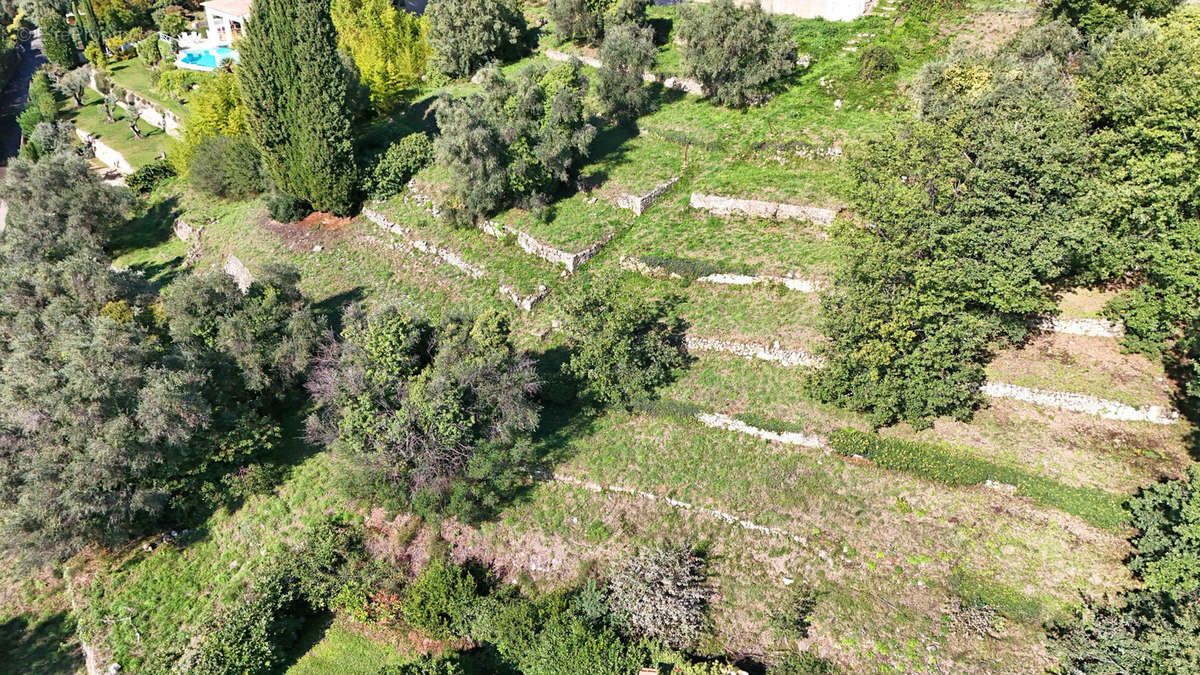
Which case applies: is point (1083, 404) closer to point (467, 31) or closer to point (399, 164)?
point (399, 164)

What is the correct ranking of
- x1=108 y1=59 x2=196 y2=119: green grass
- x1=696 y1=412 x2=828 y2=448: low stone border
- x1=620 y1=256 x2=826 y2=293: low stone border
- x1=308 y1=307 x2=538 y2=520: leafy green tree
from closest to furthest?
1. x1=308 y1=307 x2=538 y2=520: leafy green tree
2. x1=696 y1=412 x2=828 y2=448: low stone border
3. x1=620 y1=256 x2=826 y2=293: low stone border
4. x1=108 y1=59 x2=196 y2=119: green grass

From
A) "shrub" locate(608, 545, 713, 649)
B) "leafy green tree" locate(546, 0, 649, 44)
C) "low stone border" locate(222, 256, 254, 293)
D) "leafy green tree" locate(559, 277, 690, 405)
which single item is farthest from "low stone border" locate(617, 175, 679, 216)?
"low stone border" locate(222, 256, 254, 293)

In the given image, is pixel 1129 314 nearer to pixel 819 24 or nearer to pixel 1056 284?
pixel 1056 284

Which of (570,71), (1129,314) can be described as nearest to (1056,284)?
(1129,314)

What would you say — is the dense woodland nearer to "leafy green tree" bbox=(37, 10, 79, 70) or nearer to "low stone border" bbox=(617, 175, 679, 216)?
"low stone border" bbox=(617, 175, 679, 216)

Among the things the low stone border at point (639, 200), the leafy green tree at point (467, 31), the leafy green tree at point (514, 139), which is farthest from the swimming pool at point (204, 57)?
the low stone border at point (639, 200)

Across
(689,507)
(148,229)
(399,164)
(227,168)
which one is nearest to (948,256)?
(689,507)
